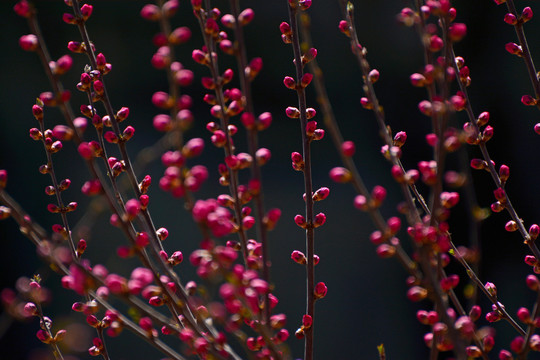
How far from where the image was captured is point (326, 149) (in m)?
2.04

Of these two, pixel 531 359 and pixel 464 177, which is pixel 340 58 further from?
pixel 464 177

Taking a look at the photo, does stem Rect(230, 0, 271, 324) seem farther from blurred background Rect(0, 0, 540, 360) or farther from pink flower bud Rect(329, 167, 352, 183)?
blurred background Rect(0, 0, 540, 360)

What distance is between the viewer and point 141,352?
6.82ft

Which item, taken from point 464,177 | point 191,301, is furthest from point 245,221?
point 464,177

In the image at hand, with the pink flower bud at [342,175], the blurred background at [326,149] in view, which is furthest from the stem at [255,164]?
the blurred background at [326,149]

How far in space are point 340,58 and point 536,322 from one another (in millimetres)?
1605

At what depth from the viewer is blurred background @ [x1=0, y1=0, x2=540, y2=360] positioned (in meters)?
2.00

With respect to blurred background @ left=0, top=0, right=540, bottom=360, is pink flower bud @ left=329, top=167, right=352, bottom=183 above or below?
above

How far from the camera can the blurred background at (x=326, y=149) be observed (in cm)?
200

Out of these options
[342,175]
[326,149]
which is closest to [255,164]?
[342,175]

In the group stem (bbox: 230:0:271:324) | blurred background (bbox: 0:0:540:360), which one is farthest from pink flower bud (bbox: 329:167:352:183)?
blurred background (bbox: 0:0:540:360)

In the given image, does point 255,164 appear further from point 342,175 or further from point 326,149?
point 326,149

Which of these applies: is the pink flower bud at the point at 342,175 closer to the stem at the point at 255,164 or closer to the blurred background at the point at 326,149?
the stem at the point at 255,164

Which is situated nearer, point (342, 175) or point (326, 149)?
point (342, 175)
